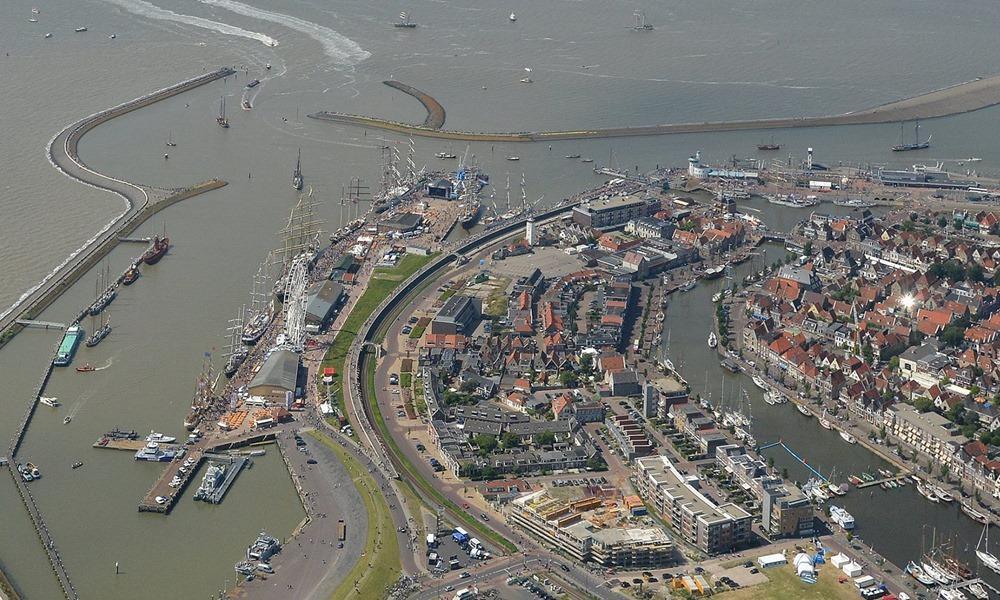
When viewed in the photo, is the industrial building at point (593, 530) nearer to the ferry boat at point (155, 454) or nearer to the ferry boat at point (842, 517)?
the ferry boat at point (842, 517)

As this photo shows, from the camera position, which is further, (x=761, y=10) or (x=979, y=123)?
(x=761, y=10)

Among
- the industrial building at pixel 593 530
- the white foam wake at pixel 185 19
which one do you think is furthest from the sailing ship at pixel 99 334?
the white foam wake at pixel 185 19

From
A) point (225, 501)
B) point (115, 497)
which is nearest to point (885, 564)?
point (225, 501)

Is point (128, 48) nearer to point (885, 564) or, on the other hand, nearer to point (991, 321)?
point (991, 321)

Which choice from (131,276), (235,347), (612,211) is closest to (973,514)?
(235,347)

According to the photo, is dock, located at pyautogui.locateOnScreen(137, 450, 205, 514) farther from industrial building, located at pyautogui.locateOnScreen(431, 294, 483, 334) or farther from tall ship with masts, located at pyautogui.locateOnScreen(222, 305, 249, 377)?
industrial building, located at pyautogui.locateOnScreen(431, 294, 483, 334)
